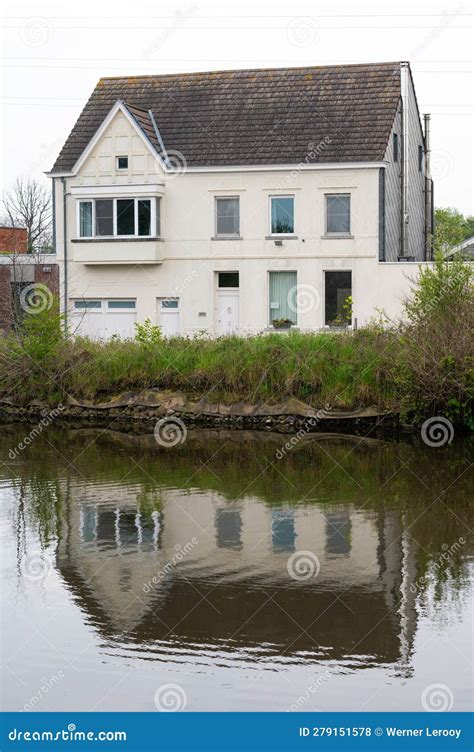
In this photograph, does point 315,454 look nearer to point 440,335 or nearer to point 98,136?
point 440,335

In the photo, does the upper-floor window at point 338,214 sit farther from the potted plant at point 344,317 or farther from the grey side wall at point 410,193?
the potted plant at point 344,317

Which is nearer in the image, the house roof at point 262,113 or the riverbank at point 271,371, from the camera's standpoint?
the riverbank at point 271,371

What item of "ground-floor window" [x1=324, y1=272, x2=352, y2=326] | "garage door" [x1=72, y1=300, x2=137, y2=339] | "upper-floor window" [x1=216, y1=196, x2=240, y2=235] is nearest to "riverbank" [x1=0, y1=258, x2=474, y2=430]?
"ground-floor window" [x1=324, y1=272, x2=352, y2=326]

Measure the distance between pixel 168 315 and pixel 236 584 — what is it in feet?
88.0

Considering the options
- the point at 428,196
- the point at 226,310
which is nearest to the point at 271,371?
the point at 226,310

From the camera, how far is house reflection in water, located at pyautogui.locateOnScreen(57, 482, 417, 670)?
445 inches

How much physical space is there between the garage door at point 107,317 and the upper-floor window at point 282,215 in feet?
19.7

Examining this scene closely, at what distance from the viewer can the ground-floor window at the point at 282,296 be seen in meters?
38.2

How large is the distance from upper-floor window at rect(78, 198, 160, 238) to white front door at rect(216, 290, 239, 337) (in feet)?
11.0

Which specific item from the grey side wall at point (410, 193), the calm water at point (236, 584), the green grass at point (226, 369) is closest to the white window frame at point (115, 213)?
the green grass at point (226, 369)

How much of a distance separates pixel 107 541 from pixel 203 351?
15.8 m

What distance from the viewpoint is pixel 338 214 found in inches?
1489

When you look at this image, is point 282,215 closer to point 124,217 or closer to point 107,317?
point 124,217

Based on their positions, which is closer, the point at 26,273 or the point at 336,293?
the point at 336,293
